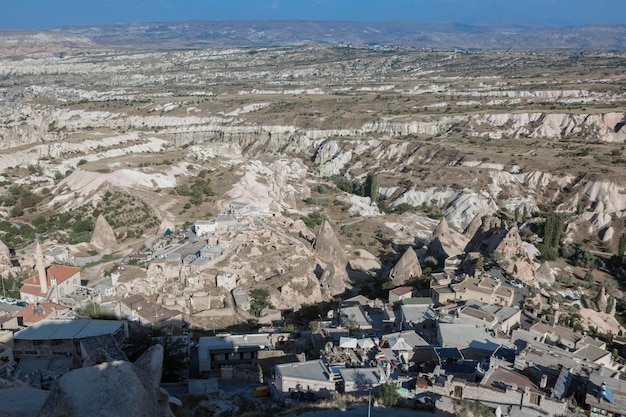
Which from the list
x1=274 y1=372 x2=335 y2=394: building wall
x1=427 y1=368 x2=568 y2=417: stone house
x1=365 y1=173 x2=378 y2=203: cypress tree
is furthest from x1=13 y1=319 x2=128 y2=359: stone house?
x1=365 y1=173 x2=378 y2=203: cypress tree

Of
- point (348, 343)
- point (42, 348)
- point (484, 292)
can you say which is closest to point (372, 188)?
point (484, 292)

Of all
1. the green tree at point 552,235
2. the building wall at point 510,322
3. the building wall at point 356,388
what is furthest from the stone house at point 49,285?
the green tree at point 552,235

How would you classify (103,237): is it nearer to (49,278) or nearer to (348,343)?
(49,278)

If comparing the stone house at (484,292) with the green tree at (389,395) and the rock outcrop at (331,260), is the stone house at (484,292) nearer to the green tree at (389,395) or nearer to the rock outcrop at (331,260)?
the rock outcrop at (331,260)

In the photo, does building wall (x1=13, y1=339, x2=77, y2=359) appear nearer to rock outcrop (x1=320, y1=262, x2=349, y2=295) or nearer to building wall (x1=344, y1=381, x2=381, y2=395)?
building wall (x1=344, y1=381, x2=381, y2=395)

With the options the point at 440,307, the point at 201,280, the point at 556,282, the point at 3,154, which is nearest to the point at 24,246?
the point at 201,280
